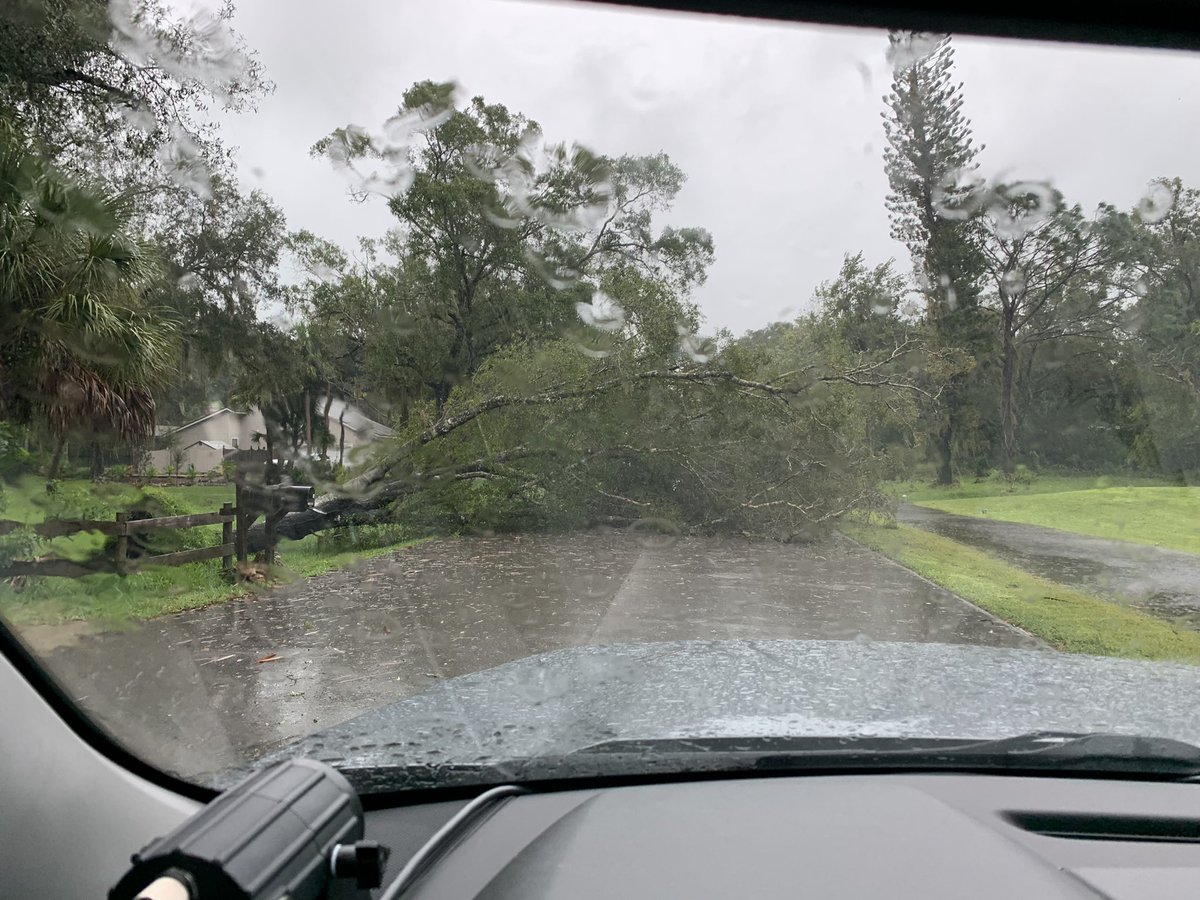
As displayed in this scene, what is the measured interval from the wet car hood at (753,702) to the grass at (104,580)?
1.31 metres

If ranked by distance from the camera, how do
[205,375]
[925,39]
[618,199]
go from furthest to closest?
[618,199] → [205,375] → [925,39]

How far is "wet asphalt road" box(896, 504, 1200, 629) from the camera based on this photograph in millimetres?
7172

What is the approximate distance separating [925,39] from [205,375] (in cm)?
503

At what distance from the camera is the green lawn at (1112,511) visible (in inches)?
311

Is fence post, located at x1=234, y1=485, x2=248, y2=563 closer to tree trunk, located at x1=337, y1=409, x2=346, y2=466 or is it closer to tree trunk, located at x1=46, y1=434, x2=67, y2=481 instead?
tree trunk, located at x1=46, y1=434, x2=67, y2=481

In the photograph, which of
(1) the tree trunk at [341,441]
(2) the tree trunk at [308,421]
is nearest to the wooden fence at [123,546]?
(2) the tree trunk at [308,421]

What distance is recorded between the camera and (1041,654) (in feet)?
12.4

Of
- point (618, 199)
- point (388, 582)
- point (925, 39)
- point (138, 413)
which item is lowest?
point (388, 582)

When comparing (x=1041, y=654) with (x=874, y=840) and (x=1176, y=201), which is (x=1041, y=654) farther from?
Result: (x=1176, y=201)

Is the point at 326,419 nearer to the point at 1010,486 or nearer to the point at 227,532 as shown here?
the point at 227,532

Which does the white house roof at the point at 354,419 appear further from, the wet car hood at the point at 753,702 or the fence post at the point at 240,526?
the wet car hood at the point at 753,702

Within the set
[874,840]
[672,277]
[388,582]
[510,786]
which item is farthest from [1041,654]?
[672,277]

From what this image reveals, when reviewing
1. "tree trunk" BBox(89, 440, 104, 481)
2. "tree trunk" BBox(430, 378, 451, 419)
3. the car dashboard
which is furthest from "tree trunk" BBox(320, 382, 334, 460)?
the car dashboard

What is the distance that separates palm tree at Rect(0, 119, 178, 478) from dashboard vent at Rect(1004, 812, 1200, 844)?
4.49m
